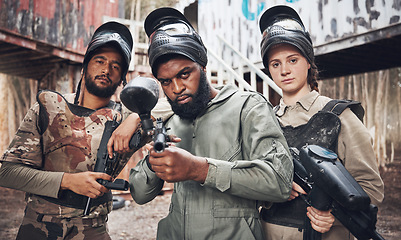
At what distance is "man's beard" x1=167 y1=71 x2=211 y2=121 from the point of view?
70.5 inches

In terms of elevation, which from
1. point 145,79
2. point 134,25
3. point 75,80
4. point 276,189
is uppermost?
point 134,25

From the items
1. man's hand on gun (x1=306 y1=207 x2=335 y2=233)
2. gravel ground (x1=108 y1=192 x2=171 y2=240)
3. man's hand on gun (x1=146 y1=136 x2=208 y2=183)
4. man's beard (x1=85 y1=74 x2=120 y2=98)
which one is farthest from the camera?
gravel ground (x1=108 y1=192 x2=171 y2=240)

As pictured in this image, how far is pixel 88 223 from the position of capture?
2250 mm

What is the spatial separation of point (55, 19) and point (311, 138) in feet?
23.5

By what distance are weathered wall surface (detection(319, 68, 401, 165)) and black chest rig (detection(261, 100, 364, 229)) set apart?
1358 centimetres

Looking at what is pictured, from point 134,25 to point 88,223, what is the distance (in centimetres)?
723

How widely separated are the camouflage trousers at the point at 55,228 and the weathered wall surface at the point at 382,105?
1439 cm

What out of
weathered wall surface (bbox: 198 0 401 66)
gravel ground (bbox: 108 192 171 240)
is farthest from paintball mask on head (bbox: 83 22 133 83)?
weathered wall surface (bbox: 198 0 401 66)

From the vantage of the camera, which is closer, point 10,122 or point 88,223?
point 88,223

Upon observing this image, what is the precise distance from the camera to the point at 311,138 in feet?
6.89

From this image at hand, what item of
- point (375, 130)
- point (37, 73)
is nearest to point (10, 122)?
point (37, 73)

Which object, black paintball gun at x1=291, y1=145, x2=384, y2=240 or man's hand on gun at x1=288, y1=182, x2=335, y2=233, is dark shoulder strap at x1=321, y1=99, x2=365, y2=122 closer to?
black paintball gun at x1=291, y1=145, x2=384, y2=240

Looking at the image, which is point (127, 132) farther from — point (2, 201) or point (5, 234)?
point (2, 201)

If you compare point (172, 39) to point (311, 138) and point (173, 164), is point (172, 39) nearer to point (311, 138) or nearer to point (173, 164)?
point (173, 164)
